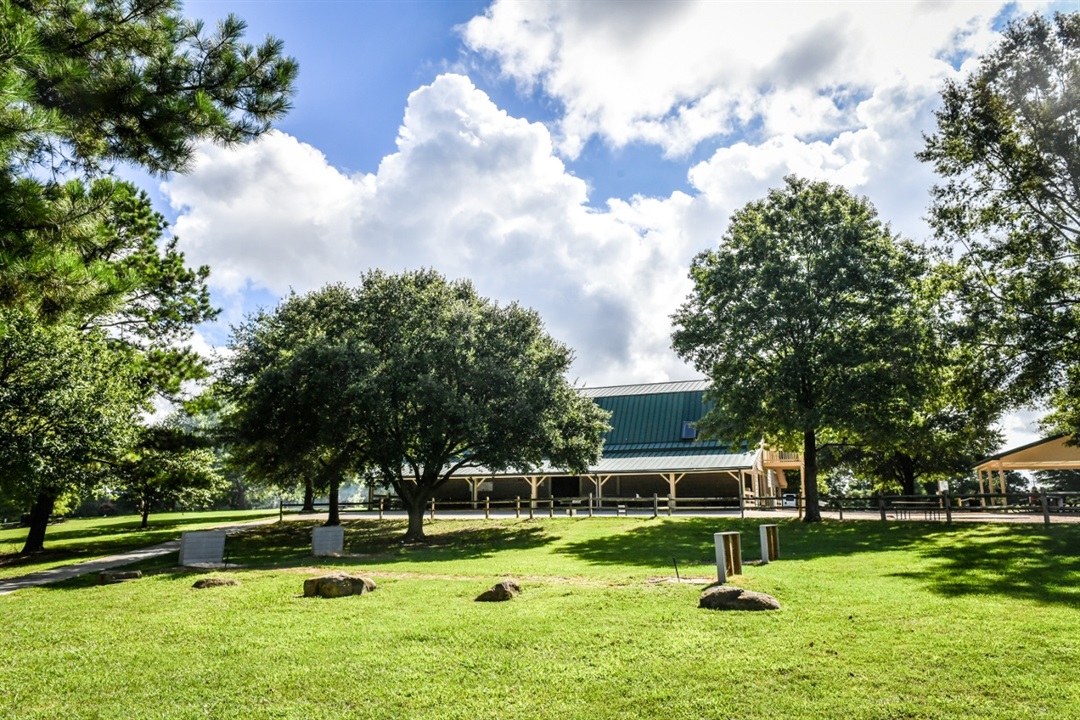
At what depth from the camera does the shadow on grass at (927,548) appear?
41.0 feet

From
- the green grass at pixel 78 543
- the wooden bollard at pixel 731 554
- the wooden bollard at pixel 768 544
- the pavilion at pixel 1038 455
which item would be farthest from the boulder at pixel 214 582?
the pavilion at pixel 1038 455

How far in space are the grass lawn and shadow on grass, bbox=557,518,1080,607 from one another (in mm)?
182

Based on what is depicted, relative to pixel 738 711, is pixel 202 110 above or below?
above

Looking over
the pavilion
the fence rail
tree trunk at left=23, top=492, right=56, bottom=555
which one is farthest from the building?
tree trunk at left=23, top=492, right=56, bottom=555

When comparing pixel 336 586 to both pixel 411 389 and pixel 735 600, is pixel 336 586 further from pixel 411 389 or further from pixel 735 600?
pixel 411 389

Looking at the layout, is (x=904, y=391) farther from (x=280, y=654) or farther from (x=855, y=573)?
(x=280, y=654)

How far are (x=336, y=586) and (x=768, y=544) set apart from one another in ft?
33.5

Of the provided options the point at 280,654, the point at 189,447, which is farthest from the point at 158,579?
the point at 189,447

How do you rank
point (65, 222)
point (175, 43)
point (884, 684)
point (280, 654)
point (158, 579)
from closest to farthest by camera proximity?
point (884, 684), point (65, 222), point (175, 43), point (280, 654), point (158, 579)

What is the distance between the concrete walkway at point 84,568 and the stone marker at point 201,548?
2.40m

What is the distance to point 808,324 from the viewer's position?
27641 millimetres

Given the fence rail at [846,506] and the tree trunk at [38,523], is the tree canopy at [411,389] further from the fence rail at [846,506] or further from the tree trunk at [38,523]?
the tree trunk at [38,523]

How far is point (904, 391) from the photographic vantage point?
984 inches

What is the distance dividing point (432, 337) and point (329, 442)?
575cm
